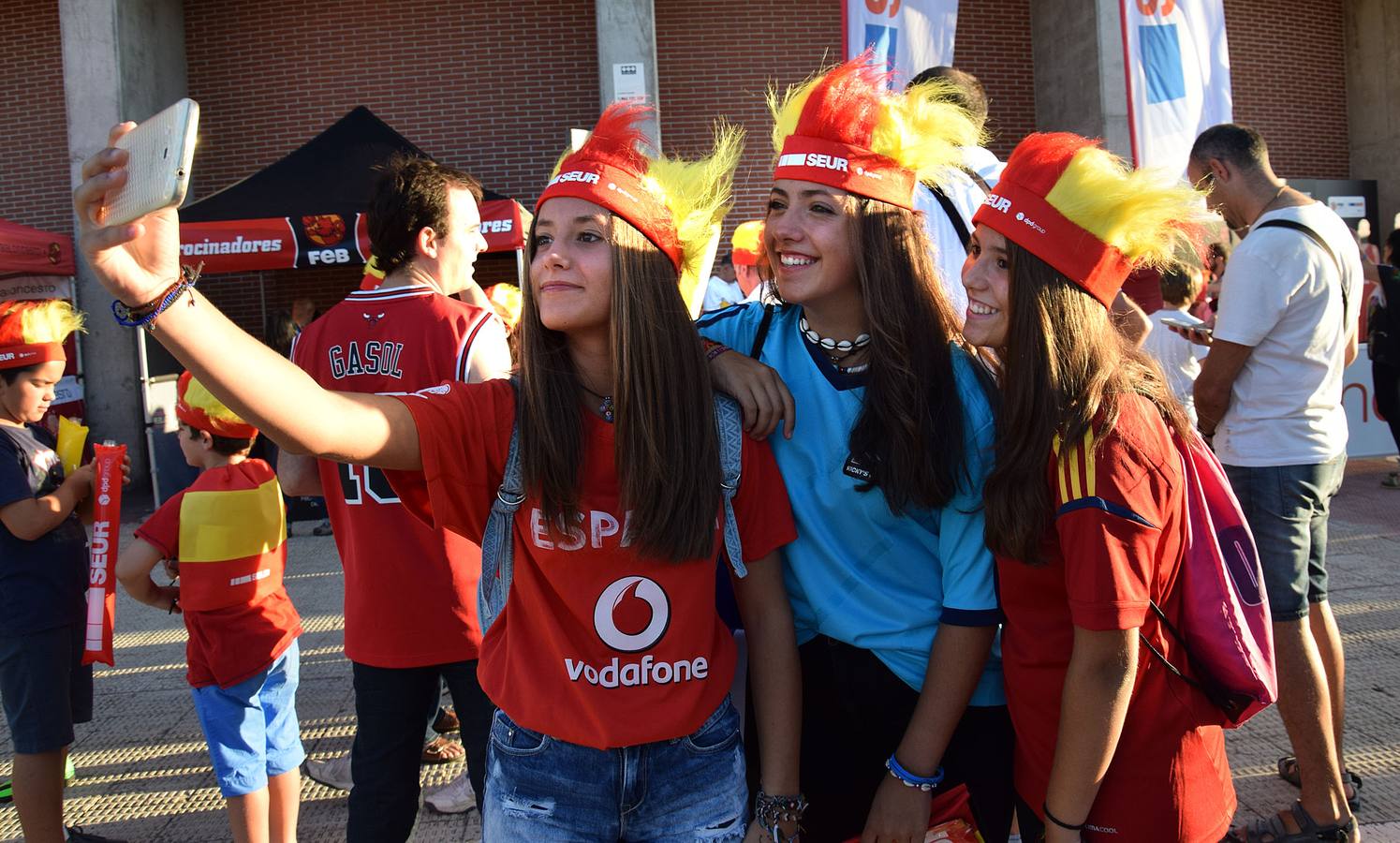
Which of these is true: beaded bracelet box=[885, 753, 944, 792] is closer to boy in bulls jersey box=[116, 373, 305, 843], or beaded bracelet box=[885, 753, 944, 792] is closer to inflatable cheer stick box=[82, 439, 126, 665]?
boy in bulls jersey box=[116, 373, 305, 843]

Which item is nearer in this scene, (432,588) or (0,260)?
(432,588)

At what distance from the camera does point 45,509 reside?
3123 mm

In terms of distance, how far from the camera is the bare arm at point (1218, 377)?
319 centimetres

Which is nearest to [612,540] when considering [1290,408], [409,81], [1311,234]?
[1290,408]

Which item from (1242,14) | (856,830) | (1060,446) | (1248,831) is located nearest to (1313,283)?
(1248,831)

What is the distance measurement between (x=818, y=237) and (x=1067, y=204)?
0.47m

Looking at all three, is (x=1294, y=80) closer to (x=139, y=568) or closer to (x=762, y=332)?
(x=762, y=332)

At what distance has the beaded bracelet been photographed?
1.79 meters

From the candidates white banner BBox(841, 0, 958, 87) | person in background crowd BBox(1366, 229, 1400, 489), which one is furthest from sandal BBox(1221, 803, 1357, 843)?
white banner BBox(841, 0, 958, 87)

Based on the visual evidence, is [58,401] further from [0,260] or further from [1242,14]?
[1242,14]

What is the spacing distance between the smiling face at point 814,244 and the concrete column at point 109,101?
37.5 ft

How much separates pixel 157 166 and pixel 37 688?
270 centimetres

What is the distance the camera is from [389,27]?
12.5 metres

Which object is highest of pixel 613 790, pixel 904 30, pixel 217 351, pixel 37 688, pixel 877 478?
pixel 904 30
